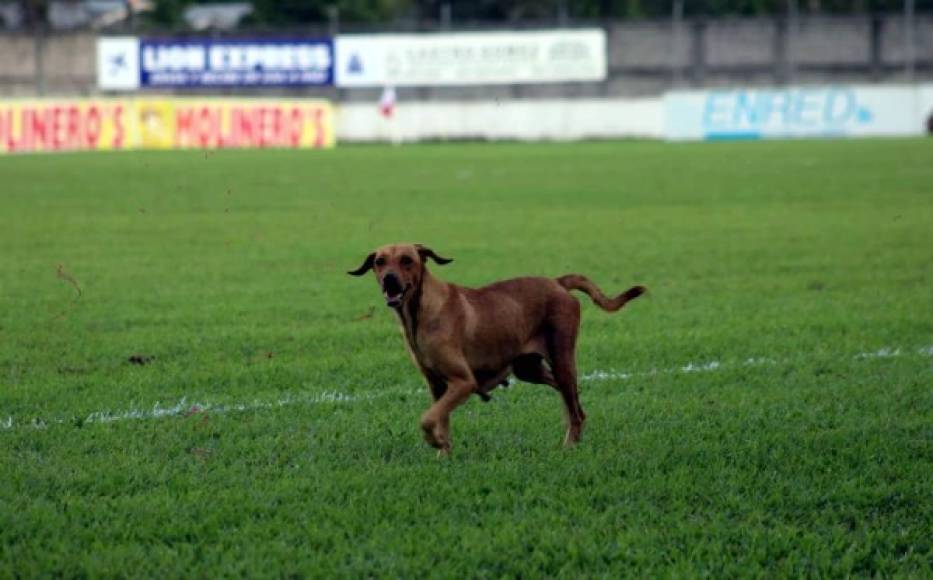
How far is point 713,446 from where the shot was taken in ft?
21.0

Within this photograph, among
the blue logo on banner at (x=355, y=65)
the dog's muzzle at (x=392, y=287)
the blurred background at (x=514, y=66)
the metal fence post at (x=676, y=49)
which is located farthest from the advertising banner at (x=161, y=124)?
→ the dog's muzzle at (x=392, y=287)

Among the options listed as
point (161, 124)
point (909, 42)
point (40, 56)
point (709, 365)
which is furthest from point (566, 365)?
point (40, 56)

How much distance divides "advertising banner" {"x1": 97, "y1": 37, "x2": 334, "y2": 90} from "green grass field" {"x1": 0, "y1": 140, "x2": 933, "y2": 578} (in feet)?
124

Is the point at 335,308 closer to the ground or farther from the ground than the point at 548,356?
closer to the ground

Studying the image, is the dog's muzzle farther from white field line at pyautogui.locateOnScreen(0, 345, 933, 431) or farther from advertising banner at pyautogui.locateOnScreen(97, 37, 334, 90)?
advertising banner at pyautogui.locateOnScreen(97, 37, 334, 90)

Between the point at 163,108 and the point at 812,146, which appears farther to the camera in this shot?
the point at 163,108

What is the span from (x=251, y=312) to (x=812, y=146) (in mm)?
32925

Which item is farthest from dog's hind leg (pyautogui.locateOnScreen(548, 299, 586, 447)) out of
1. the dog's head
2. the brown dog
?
the dog's head

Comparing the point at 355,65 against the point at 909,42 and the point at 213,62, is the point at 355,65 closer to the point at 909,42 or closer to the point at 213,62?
the point at 213,62

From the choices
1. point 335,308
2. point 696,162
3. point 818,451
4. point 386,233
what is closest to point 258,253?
point 386,233

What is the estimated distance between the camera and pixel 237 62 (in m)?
55.6

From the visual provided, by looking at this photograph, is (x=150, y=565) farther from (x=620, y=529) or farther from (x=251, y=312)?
(x=251, y=312)

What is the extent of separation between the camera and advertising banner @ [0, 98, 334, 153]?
4256 cm

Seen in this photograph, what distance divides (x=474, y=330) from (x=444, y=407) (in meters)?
0.42
